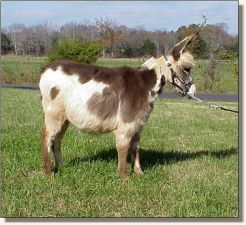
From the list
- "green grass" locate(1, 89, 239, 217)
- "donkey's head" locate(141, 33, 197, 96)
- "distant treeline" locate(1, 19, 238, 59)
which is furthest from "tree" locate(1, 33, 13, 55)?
"donkey's head" locate(141, 33, 197, 96)

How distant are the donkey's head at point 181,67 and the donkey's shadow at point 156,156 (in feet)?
3.46

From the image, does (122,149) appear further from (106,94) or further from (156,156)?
(156,156)

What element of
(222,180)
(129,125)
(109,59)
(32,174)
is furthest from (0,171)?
(109,59)

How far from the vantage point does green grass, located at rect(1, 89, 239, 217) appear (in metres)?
3.96

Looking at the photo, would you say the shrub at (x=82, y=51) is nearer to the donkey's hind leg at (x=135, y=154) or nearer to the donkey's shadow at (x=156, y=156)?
the donkey's shadow at (x=156, y=156)

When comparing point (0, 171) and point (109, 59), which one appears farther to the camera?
point (109, 59)

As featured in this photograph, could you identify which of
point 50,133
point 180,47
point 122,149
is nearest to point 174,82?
point 180,47

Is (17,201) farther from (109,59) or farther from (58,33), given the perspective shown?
(109,59)

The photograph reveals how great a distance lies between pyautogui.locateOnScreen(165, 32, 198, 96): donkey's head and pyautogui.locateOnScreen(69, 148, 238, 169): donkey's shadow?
105 centimetres

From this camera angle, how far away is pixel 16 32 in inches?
180

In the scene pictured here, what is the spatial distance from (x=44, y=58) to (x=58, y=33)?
76 centimetres

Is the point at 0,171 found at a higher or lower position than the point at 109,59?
lower

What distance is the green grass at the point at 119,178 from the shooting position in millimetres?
3961

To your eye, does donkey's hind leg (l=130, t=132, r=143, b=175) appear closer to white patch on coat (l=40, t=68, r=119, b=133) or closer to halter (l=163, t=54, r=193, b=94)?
white patch on coat (l=40, t=68, r=119, b=133)
